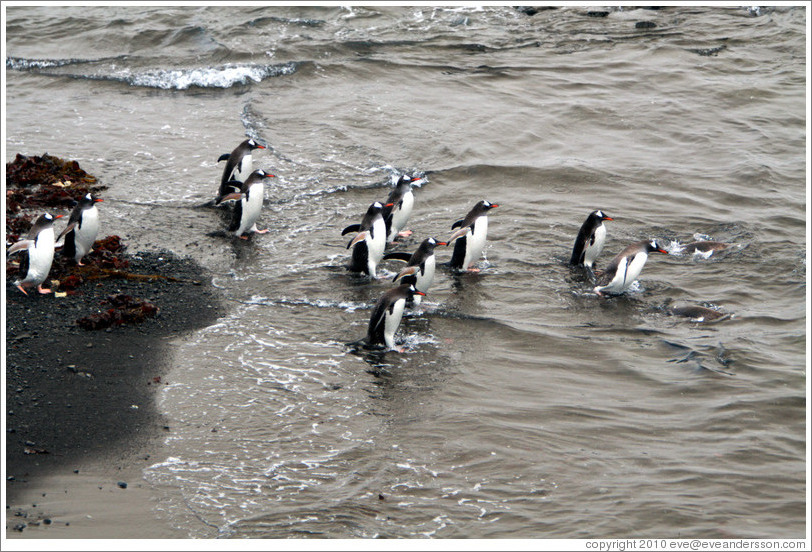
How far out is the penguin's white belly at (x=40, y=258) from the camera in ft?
29.2

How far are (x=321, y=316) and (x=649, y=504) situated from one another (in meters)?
4.04

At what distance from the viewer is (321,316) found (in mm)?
8984

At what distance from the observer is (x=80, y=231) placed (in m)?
9.55

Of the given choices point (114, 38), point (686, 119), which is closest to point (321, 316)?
point (686, 119)

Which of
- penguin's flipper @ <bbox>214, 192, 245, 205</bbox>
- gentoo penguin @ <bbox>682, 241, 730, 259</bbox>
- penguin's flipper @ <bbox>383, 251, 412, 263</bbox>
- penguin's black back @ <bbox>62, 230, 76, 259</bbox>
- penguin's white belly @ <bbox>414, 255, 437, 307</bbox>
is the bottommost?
gentoo penguin @ <bbox>682, 241, 730, 259</bbox>

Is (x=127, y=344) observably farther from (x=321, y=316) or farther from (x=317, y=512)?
(x=317, y=512)

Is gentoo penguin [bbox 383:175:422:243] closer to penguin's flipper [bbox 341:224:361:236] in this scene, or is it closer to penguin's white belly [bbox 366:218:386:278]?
penguin's flipper [bbox 341:224:361:236]

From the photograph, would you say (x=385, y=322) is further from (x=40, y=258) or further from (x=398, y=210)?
(x=40, y=258)

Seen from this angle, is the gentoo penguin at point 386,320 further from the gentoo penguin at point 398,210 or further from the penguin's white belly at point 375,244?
the gentoo penguin at point 398,210

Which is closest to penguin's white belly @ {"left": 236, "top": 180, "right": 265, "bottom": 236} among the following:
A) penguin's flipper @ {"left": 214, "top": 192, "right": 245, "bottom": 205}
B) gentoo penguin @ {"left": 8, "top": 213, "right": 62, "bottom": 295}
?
penguin's flipper @ {"left": 214, "top": 192, "right": 245, "bottom": 205}

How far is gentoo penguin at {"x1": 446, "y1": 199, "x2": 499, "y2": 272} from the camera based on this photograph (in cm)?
1012

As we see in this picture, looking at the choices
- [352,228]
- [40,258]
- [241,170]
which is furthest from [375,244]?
[40,258]

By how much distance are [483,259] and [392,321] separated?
8.65ft

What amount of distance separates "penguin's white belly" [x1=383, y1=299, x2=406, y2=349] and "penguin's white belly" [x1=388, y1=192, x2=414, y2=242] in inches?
103
